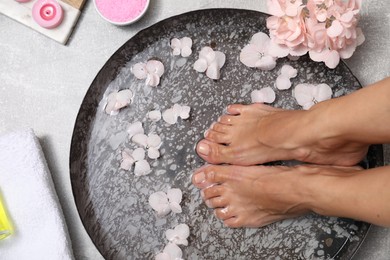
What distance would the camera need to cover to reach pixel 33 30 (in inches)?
51.8

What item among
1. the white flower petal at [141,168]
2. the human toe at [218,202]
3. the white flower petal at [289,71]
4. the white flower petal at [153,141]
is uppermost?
the white flower petal at [289,71]

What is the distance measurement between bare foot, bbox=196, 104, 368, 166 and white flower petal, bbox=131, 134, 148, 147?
117mm

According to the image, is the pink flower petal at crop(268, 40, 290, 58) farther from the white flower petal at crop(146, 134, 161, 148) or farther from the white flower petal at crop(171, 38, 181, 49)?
the white flower petal at crop(146, 134, 161, 148)

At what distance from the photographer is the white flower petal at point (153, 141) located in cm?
125

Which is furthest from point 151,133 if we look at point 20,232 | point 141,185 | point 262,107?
point 20,232

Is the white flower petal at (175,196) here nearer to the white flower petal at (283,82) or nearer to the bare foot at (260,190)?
the bare foot at (260,190)

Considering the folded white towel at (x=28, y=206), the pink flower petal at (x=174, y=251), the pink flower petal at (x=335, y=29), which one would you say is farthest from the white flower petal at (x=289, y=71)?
the folded white towel at (x=28, y=206)

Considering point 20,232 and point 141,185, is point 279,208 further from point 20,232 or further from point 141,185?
point 20,232

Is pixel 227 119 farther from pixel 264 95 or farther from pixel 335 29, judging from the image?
pixel 335 29

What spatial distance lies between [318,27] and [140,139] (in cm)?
45

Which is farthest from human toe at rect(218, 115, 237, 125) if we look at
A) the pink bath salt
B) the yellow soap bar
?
the yellow soap bar

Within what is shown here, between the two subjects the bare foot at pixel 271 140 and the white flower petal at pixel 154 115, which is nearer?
the bare foot at pixel 271 140

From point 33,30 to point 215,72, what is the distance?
44cm

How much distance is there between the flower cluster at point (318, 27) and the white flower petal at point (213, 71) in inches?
5.6
